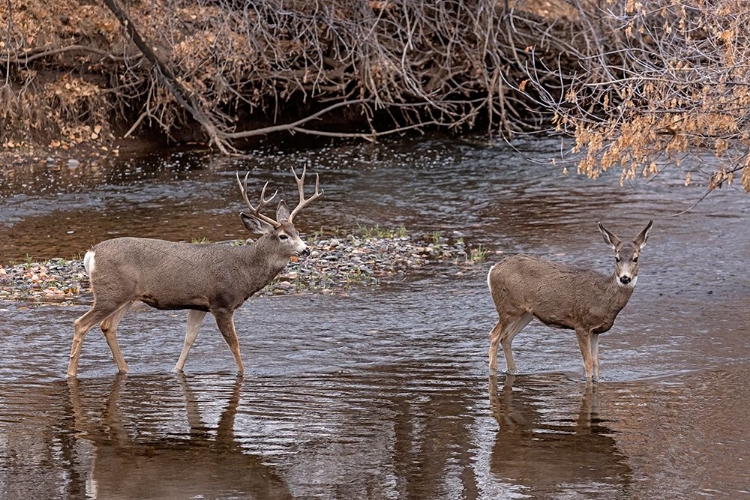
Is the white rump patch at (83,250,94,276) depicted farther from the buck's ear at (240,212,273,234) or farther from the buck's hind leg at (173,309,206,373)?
the buck's ear at (240,212,273,234)

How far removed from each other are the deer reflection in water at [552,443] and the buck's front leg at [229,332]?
7.10 feet

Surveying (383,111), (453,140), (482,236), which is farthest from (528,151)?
(482,236)

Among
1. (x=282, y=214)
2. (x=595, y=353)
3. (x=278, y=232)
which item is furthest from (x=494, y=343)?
(x=282, y=214)

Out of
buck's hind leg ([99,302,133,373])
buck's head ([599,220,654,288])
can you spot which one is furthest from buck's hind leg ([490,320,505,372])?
buck's hind leg ([99,302,133,373])

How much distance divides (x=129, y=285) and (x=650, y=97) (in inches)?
221

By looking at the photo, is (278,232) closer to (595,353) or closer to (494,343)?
(494,343)

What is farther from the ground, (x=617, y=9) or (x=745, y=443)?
(x=617, y=9)

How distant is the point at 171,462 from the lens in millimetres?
7910

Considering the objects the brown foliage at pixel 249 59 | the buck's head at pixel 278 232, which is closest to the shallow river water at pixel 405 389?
the buck's head at pixel 278 232

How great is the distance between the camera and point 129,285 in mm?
10266

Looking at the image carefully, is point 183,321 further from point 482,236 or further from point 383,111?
point 383,111

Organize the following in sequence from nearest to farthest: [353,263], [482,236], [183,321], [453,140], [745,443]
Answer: [745,443] < [183,321] < [353,263] < [482,236] < [453,140]

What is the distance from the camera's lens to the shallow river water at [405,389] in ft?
25.0

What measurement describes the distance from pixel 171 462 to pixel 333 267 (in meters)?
6.52
